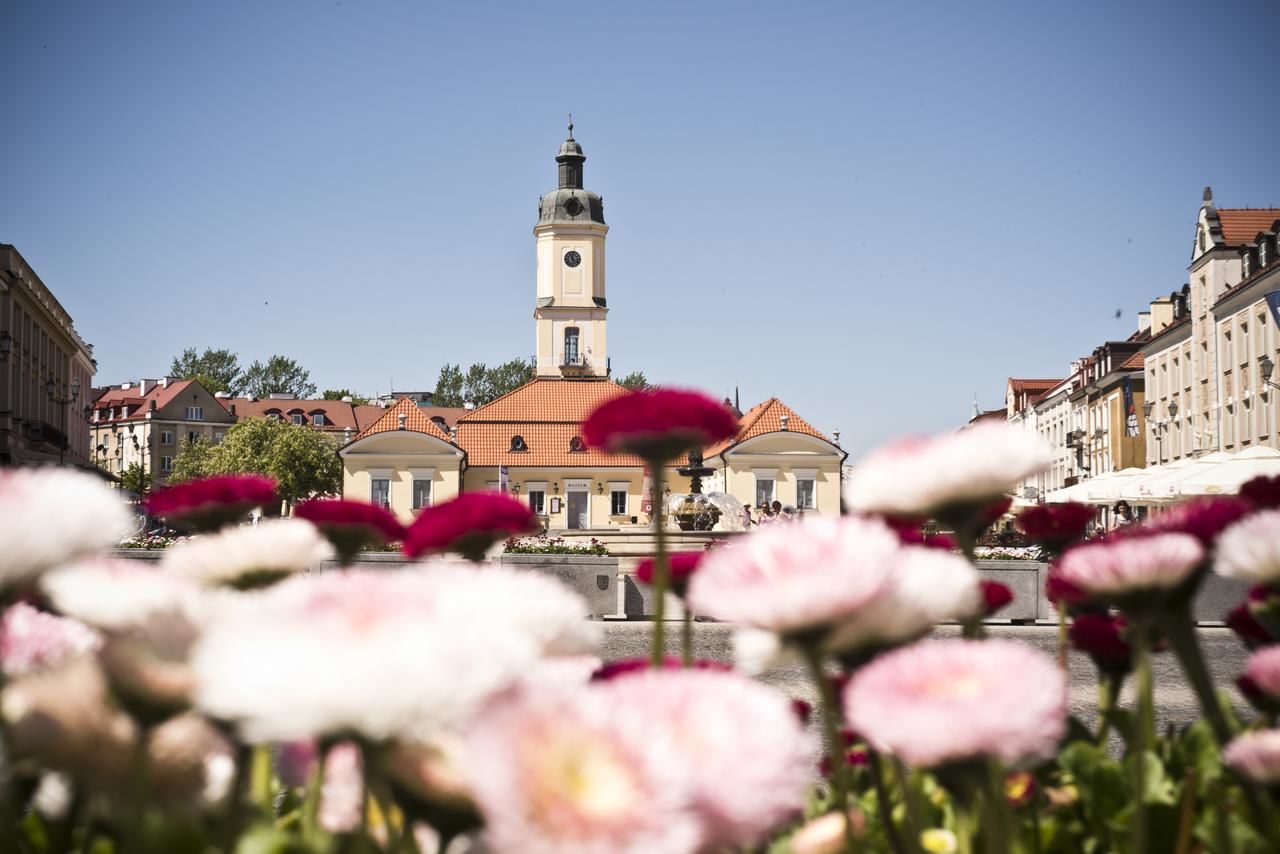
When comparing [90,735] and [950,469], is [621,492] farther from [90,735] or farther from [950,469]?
[90,735]

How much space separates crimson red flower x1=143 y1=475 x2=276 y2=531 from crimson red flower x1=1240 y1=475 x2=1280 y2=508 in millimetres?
1438

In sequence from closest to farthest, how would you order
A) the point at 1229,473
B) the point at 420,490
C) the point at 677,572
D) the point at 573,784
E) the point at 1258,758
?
the point at 573,784 → the point at 1258,758 → the point at 677,572 → the point at 1229,473 → the point at 420,490

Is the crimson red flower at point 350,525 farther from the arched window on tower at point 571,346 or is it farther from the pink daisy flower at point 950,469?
the arched window on tower at point 571,346

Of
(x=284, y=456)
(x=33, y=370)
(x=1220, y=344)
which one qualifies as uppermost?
(x=33, y=370)

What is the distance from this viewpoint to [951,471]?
1.43 meters

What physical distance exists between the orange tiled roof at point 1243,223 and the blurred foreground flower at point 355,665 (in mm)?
52945

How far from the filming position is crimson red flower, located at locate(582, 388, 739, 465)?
1.43 meters

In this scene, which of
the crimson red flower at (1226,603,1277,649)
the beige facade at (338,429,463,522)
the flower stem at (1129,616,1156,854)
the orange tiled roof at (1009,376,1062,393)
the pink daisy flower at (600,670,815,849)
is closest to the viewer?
the pink daisy flower at (600,670,815,849)

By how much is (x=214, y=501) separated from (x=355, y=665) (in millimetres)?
1094

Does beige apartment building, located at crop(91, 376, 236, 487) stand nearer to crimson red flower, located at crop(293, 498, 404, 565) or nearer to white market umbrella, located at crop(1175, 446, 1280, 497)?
white market umbrella, located at crop(1175, 446, 1280, 497)

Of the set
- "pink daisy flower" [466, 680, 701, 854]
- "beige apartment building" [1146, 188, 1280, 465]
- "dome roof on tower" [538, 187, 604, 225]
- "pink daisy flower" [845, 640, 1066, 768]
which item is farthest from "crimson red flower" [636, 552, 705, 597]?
"dome roof on tower" [538, 187, 604, 225]

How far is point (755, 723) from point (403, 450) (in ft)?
219

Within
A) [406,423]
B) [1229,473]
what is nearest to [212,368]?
[406,423]

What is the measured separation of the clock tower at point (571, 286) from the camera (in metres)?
83.9
